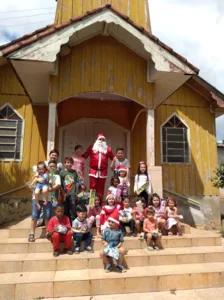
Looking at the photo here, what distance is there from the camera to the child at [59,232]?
387cm

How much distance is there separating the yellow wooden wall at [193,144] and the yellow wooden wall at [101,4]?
10.3 feet

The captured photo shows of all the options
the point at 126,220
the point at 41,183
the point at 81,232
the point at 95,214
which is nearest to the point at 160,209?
the point at 126,220

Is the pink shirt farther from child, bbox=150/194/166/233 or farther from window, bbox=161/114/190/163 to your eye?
window, bbox=161/114/190/163

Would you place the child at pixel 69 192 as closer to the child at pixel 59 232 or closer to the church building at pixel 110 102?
the child at pixel 59 232

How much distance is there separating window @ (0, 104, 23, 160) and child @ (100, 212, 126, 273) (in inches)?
172

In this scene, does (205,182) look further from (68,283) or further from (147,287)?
(68,283)

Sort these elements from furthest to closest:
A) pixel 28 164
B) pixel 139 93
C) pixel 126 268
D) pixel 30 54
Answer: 1. pixel 28 164
2. pixel 139 93
3. pixel 30 54
4. pixel 126 268

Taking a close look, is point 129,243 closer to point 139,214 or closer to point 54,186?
point 139,214

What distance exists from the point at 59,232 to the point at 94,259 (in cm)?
69

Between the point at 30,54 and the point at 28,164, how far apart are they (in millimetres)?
3372

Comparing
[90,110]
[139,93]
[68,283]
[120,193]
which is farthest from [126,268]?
[90,110]

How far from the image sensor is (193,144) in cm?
847

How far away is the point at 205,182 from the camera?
8352 millimetres

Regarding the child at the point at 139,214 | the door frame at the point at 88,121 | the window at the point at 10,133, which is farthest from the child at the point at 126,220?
the window at the point at 10,133
